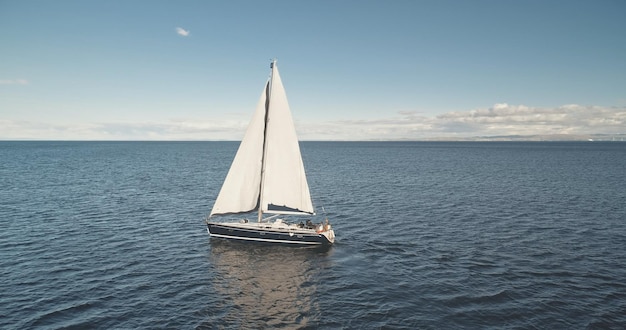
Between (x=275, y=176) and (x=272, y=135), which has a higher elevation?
(x=272, y=135)

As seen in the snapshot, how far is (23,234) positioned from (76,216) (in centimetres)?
811

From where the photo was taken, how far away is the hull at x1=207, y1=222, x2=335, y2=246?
37.0 metres

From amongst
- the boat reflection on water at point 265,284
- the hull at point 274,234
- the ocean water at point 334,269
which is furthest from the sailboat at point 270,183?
the ocean water at point 334,269

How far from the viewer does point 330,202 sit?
6081 cm

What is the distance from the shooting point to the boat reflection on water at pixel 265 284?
24.1 m

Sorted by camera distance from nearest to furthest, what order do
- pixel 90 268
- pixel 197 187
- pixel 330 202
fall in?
pixel 90 268 < pixel 330 202 < pixel 197 187

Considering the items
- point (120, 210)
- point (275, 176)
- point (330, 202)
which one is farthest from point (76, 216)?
point (330, 202)

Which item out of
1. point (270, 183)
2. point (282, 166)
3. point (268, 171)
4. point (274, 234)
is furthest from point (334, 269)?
point (268, 171)

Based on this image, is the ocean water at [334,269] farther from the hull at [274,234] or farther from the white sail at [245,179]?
the white sail at [245,179]

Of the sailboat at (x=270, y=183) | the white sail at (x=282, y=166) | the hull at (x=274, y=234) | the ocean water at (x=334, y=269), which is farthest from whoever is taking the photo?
the white sail at (x=282, y=166)

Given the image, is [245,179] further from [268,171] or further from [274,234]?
[274,234]

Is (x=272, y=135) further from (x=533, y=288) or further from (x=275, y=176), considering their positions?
(x=533, y=288)

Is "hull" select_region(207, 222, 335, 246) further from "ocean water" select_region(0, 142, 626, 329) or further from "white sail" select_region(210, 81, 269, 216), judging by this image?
"white sail" select_region(210, 81, 269, 216)

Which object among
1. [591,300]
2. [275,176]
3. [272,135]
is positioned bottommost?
[591,300]
